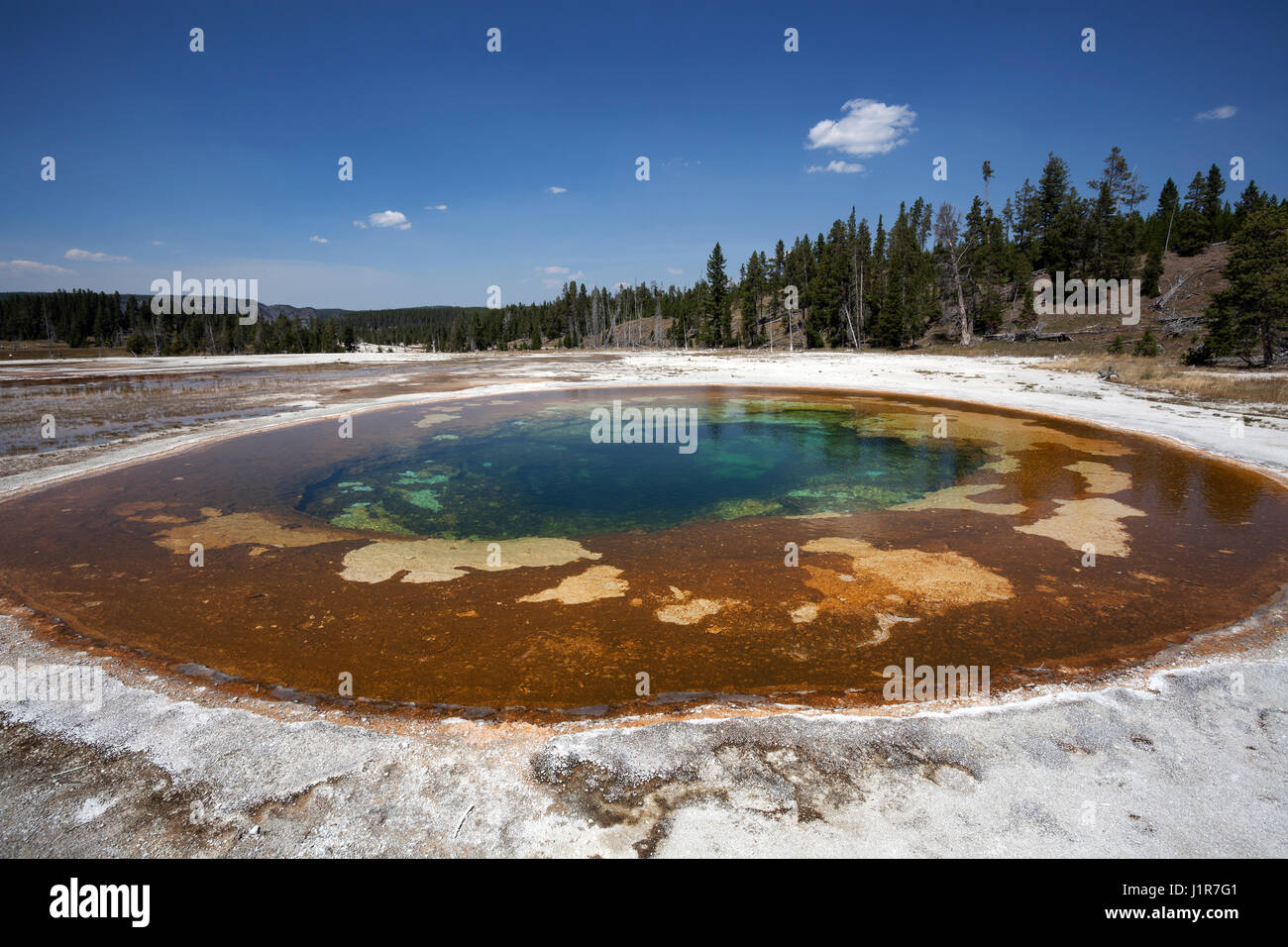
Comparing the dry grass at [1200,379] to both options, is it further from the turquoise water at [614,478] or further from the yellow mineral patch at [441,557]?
the yellow mineral patch at [441,557]

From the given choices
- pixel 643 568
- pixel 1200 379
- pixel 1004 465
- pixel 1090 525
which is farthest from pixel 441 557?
pixel 1200 379

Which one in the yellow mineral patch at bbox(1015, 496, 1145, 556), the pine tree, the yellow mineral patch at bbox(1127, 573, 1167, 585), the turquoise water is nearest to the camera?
the yellow mineral patch at bbox(1127, 573, 1167, 585)

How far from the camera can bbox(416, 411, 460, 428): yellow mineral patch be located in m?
21.3

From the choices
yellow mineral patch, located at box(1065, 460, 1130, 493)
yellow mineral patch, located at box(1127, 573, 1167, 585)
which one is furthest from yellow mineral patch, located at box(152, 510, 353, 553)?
yellow mineral patch, located at box(1065, 460, 1130, 493)

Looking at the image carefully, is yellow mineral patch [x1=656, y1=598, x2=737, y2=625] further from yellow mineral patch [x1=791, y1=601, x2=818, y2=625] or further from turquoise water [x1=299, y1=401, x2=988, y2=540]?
turquoise water [x1=299, y1=401, x2=988, y2=540]

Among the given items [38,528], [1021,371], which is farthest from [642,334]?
Answer: [38,528]

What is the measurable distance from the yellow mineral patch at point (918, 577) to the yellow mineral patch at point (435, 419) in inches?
645

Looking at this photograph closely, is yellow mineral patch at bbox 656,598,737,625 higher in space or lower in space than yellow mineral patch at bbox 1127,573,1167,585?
lower

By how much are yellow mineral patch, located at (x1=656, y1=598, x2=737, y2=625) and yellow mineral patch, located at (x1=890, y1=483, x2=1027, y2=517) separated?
17.9ft

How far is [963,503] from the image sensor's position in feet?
36.3

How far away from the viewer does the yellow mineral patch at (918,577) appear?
729 cm

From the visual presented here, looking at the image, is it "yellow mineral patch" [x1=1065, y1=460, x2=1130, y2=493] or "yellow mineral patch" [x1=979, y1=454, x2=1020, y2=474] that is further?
"yellow mineral patch" [x1=979, y1=454, x2=1020, y2=474]
